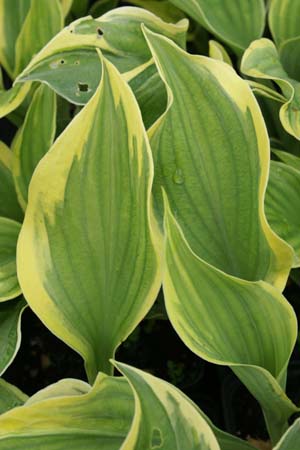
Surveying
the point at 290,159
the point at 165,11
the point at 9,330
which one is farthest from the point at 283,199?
the point at 165,11

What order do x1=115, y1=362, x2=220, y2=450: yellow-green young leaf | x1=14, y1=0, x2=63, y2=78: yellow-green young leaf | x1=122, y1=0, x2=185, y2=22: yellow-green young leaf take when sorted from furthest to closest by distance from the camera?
x1=122, y1=0, x2=185, y2=22: yellow-green young leaf, x1=14, y1=0, x2=63, y2=78: yellow-green young leaf, x1=115, y1=362, x2=220, y2=450: yellow-green young leaf

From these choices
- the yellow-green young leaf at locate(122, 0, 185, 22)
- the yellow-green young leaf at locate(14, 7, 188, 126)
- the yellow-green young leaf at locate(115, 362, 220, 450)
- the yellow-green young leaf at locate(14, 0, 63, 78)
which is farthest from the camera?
the yellow-green young leaf at locate(122, 0, 185, 22)

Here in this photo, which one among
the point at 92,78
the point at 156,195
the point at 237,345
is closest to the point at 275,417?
the point at 237,345

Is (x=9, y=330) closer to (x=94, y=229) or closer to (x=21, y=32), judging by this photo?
(x=94, y=229)

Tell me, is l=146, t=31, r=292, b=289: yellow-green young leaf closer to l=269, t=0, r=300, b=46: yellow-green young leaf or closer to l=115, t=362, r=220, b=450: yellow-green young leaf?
l=115, t=362, r=220, b=450: yellow-green young leaf

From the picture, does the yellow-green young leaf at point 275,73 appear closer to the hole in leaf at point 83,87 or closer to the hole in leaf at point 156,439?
the hole in leaf at point 83,87

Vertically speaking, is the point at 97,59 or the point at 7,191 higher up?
the point at 97,59

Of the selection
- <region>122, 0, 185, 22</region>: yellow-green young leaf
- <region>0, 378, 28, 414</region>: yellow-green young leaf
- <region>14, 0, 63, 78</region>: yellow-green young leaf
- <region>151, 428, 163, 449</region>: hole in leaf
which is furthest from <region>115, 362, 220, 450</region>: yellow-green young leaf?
<region>122, 0, 185, 22</region>: yellow-green young leaf

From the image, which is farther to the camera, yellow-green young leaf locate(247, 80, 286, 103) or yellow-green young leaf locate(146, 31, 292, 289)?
yellow-green young leaf locate(247, 80, 286, 103)
